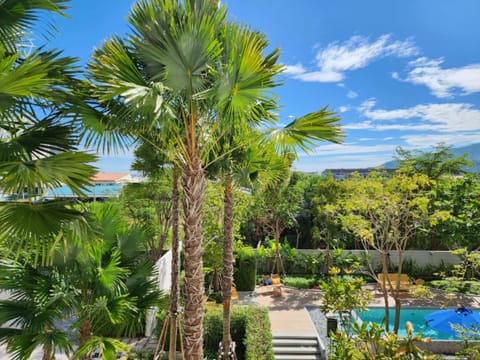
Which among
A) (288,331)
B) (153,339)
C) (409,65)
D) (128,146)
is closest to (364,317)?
(288,331)

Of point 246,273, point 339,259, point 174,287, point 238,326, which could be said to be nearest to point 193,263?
point 174,287

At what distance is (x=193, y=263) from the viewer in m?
4.34

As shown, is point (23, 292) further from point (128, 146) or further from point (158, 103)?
point (158, 103)

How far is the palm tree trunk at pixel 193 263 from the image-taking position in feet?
14.2

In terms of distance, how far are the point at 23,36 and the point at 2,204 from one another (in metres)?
2.39

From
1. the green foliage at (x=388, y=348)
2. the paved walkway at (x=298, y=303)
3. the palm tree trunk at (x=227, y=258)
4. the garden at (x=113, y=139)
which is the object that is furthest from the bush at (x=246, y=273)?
the green foliage at (x=388, y=348)

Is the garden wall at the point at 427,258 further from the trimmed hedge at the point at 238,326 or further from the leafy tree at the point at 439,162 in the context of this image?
the trimmed hedge at the point at 238,326

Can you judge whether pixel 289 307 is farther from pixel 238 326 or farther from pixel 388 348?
pixel 388 348

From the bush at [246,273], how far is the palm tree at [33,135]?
1240 cm

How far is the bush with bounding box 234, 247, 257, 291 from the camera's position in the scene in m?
15.2

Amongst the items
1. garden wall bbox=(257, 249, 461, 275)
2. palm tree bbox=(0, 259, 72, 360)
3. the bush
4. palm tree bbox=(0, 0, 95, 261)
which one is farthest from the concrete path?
palm tree bbox=(0, 0, 95, 261)

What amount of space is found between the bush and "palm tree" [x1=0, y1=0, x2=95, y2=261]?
1240 cm

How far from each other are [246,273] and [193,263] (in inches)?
456

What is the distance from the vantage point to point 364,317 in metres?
13.5
